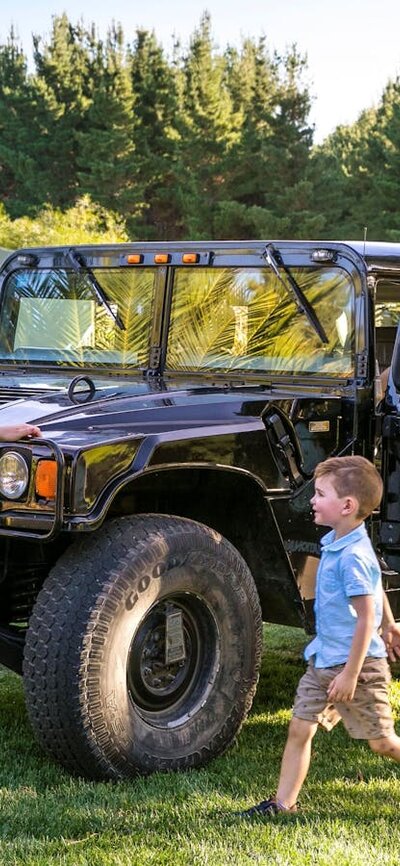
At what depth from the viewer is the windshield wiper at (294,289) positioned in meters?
4.94

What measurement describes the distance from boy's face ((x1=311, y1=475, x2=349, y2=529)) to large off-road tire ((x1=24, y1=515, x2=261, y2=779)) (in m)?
0.60

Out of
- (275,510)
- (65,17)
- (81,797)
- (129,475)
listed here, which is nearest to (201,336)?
(275,510)

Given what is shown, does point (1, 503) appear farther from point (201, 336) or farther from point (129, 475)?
point (201, 336)

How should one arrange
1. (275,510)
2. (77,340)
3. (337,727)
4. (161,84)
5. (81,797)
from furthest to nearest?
(161,84), (77,340), (337,727), (275,510), (81,797)

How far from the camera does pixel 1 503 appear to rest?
395cm

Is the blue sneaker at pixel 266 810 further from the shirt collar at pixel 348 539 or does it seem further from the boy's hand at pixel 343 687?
the shirt collar at pixel 348 539

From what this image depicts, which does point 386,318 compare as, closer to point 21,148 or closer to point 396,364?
point 396,364

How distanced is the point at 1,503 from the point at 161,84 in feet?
157

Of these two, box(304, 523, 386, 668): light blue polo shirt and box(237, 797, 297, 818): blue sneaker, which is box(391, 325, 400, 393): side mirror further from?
box(237, 797, 297, 818): blue sneaker

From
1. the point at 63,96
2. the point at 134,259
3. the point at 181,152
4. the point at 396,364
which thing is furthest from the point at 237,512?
the point at 63,96

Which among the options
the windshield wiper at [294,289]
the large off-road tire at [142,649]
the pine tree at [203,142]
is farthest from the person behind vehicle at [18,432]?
the pine tree at [203,142]

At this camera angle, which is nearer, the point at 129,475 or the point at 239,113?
the point at 129,475

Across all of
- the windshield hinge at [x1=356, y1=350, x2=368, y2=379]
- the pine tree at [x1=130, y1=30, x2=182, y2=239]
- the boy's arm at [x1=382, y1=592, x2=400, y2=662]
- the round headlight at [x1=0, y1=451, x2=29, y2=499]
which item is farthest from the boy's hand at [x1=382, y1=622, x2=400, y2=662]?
the pine tree at [x1=130, y1=30, x2=182, y2=239]

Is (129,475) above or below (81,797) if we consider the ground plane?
above
